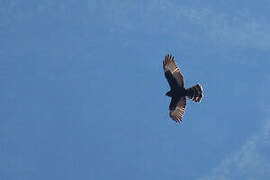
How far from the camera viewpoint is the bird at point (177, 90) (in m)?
56.5

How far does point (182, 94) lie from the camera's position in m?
57.7

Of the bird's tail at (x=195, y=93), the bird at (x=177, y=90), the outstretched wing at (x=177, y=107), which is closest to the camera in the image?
the bird's tail at (x=195, y=93)

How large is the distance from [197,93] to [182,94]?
162 cm

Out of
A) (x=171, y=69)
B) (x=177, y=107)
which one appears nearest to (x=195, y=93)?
(x=171, y=69)

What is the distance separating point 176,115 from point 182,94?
5.19ft

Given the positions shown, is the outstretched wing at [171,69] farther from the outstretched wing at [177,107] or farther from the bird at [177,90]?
the outstretched wing at [177,107]

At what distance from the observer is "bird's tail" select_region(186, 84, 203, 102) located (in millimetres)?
56000

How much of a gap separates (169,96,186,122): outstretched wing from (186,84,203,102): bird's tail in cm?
86

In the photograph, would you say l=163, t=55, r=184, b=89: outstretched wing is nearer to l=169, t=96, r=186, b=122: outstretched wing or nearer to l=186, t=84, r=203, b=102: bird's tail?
l=186, t=84, r=203, b=102: bird's tail

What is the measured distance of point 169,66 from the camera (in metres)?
56.7

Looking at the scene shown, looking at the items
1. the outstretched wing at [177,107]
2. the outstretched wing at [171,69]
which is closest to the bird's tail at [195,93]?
the outstretched wing at [177,107]

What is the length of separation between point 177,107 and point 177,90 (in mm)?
1260

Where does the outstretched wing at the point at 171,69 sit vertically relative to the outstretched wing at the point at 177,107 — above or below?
above

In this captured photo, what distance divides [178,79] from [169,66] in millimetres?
1115
